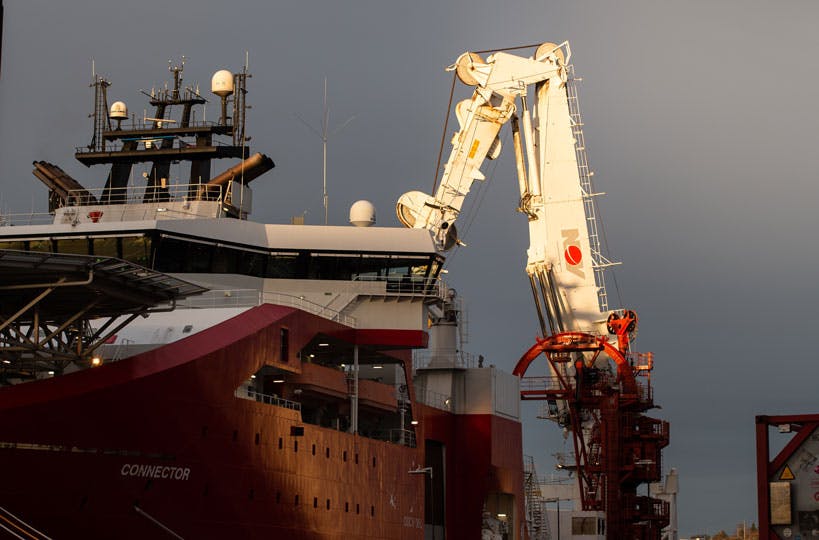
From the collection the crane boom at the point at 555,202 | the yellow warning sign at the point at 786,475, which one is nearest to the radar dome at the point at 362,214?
the crane boom at the point at 555,202

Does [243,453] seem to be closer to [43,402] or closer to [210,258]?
[43,402]

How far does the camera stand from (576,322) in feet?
232

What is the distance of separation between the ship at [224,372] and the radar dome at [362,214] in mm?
82

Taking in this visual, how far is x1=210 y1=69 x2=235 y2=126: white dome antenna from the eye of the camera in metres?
52.6

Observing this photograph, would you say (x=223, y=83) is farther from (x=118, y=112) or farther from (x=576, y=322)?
(x=576, y=322)

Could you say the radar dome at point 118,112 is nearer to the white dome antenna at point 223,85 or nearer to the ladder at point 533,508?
the white dome antenna at point 223,85

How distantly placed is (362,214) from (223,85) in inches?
298

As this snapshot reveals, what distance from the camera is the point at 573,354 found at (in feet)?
236

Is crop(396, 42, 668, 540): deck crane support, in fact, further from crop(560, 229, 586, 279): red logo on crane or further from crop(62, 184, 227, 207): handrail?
crop(62, 184, 227, 207): handrail

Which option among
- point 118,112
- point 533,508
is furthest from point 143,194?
point 533,508

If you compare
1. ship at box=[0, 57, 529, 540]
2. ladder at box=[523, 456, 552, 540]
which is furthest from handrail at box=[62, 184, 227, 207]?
ladder at box=[523, 456, 552, 540]

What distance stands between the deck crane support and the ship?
1252 cm

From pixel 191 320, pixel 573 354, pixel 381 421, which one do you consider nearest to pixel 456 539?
pixel 381 421

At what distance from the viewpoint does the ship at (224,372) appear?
32.9m
